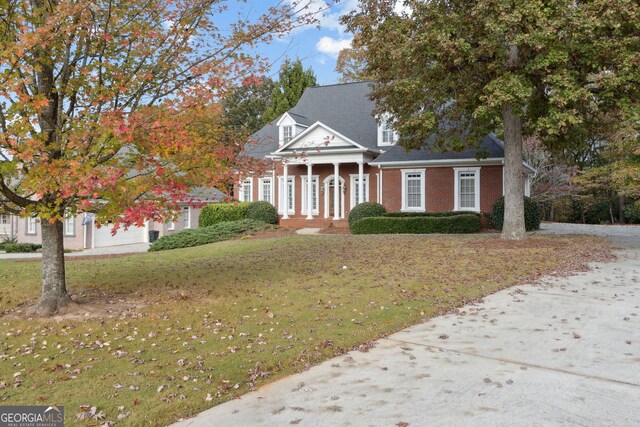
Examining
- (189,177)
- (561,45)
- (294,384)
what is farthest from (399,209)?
(294,384)

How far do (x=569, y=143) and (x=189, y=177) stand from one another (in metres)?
16.2

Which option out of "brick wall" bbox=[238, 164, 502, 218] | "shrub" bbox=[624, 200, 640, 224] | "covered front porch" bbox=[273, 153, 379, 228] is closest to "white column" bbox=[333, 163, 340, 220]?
"covered front porch" bbox=[273, 153, 379, 228]

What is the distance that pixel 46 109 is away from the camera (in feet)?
24.6

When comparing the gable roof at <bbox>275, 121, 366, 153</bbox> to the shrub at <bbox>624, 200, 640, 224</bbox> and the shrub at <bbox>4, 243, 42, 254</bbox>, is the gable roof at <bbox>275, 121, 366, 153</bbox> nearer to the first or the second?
the shrub at <bbox>4, 243, 42, 254</bbox>

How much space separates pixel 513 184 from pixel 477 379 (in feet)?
43.5

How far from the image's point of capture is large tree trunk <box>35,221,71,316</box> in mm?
7617

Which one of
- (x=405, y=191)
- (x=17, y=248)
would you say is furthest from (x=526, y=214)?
(x=17, y=248)

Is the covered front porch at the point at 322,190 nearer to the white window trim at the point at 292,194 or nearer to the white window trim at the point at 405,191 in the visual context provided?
the white window trim at the point at 292,194

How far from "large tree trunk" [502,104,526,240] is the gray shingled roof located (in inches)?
296

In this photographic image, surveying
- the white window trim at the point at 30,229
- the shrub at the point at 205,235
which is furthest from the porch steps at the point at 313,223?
the white window trim at the point at 30,229

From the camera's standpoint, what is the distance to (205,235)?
22.5 m

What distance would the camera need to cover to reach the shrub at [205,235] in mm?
21375

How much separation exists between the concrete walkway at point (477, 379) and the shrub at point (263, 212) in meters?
20.8

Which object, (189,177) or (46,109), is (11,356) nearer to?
(189,177)
